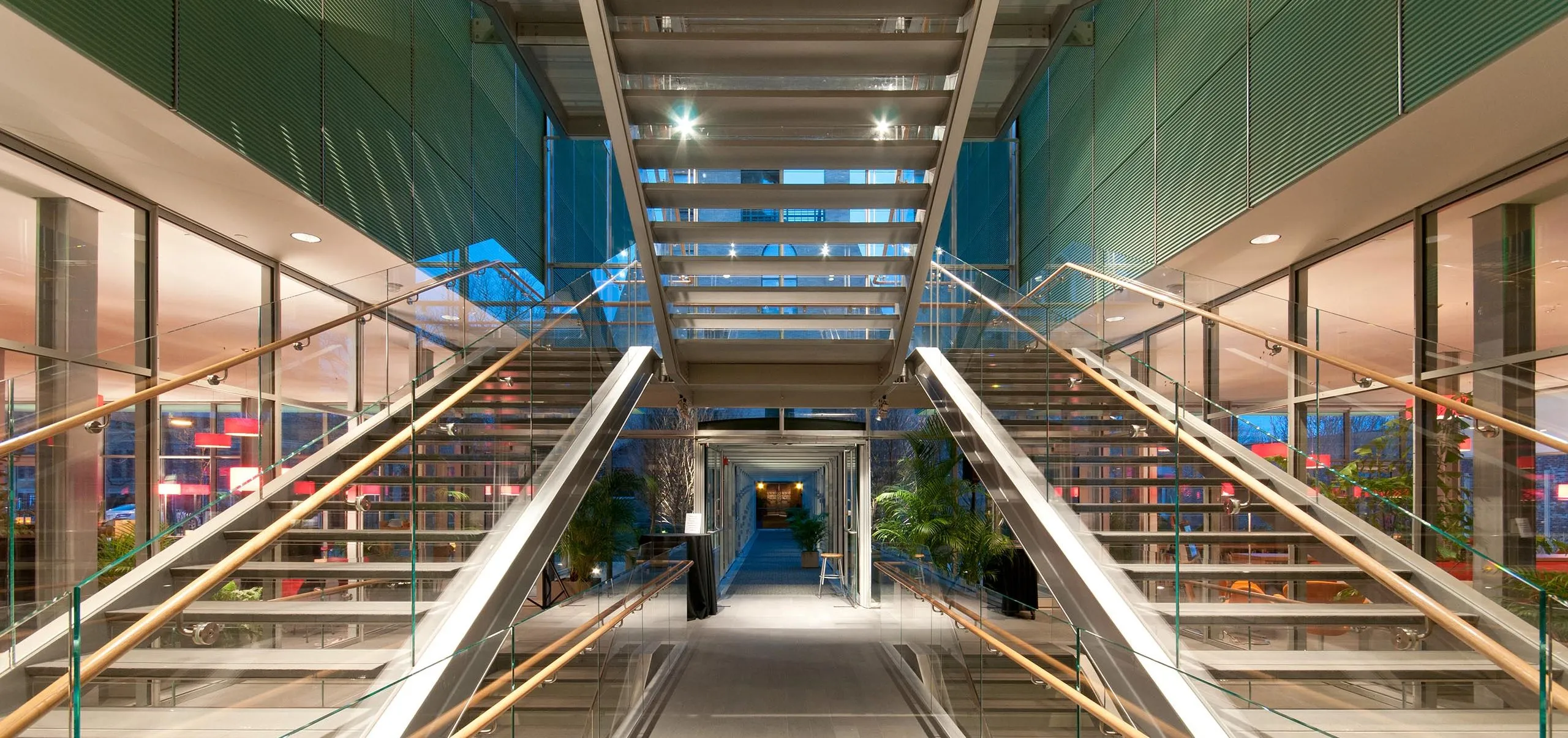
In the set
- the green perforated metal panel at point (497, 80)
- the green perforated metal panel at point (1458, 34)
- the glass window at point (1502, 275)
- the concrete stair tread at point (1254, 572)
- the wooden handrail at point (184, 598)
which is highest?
the green perforated metal panel at point (497, 80)

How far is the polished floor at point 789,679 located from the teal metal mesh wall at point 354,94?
4.06 m

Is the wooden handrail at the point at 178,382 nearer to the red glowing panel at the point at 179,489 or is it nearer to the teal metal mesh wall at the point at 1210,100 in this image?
the red glowing panel at the point at 179,489

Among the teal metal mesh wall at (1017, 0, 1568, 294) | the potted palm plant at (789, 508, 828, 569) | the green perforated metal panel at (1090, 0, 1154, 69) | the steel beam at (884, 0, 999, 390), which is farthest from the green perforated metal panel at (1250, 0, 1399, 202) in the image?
the potted palm plant at (789, 508, 828, 569)

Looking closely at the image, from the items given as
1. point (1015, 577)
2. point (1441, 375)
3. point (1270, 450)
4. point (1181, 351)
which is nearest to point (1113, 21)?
point (1181, 351)

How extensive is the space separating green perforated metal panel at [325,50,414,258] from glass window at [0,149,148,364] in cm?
110

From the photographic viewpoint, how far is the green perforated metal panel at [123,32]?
11.1 feet

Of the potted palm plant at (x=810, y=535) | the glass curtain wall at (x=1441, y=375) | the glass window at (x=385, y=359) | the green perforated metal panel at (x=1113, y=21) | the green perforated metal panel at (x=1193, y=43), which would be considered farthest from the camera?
the potted palm plant at (x=810, y=535)

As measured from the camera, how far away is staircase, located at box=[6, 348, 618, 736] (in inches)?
117

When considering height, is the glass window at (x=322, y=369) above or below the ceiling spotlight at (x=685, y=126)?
below

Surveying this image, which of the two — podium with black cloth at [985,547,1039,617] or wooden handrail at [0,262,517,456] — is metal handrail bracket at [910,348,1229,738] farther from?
wooden handrail at [0,262,517,456]

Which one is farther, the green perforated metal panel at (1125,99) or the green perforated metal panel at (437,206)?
the green perforated metal panel at (1125,99)

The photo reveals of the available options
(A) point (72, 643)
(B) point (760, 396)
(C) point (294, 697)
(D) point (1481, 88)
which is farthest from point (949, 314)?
(A) point (72, 643)

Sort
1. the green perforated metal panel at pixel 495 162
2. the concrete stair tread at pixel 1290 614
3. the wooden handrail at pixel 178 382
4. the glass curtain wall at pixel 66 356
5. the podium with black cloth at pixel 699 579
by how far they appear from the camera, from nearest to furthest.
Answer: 1. the wooden handrail at pixel 178 382
2. the concrete stair tread at pixel 1290 614
3. the glass curtain wall at pixel 66 356
4. the green perforated metal panel at pixel 495 162
5. the podium with black cloth at pixel 699 579

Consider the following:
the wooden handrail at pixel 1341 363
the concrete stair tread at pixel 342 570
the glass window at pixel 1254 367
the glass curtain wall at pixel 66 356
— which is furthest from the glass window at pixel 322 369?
the glass window at pixel 1254 367
